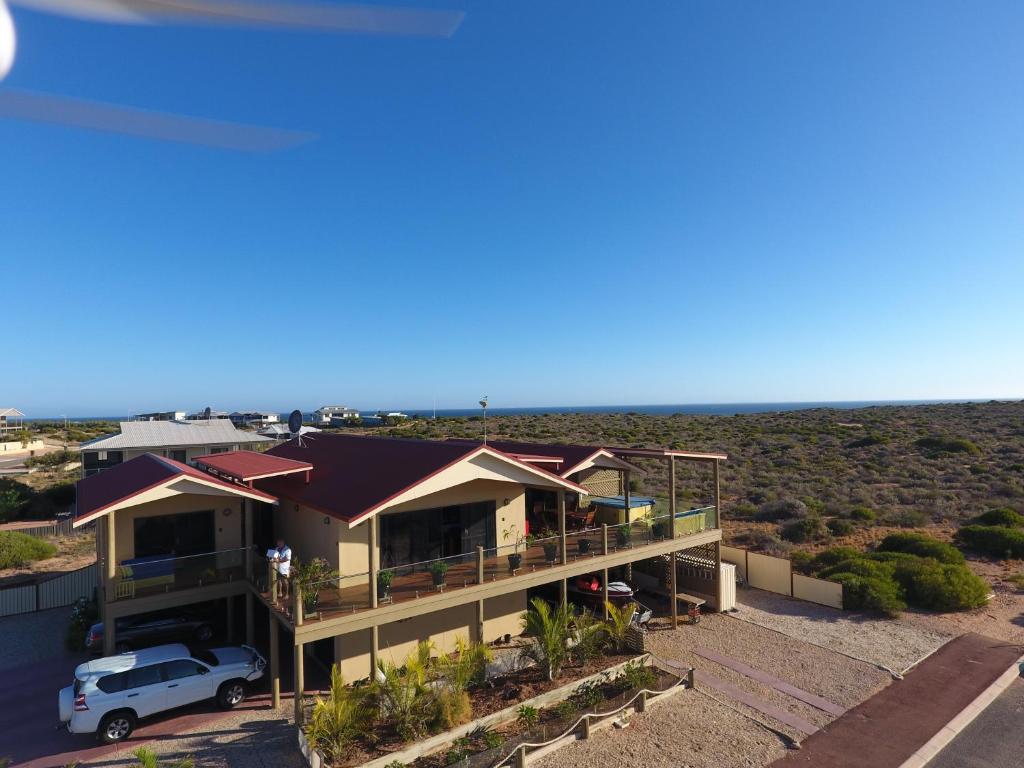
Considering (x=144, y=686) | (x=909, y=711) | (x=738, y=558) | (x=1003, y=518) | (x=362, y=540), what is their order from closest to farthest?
(x=144, y=686) < (x=909, y=711) < (x=362, y=540) < (x=738, y=558) < (x=1003, y=518)

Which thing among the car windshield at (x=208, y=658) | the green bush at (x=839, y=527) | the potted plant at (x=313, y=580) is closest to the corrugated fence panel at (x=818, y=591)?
the green bush at (x=839, y=527)

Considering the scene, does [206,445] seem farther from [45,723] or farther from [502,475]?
[502,475]

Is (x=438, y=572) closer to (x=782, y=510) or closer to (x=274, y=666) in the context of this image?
(x=274, y=666)

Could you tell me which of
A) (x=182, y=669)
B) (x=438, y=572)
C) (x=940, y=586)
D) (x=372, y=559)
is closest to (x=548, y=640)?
(x=438, y=572)

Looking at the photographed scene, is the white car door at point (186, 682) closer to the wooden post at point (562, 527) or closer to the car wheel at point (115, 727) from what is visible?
the car wheel at point (115, 727)

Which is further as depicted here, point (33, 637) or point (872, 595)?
point (872, 595)

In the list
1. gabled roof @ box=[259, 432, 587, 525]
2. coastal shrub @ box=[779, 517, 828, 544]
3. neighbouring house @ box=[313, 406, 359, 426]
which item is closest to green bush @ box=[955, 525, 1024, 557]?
coastal shrub @ box=[779, 517, 828, 544]

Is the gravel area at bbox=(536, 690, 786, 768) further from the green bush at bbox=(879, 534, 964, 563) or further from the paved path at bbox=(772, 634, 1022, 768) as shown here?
the green bush at bbox=(879, 534, 964, 563)
